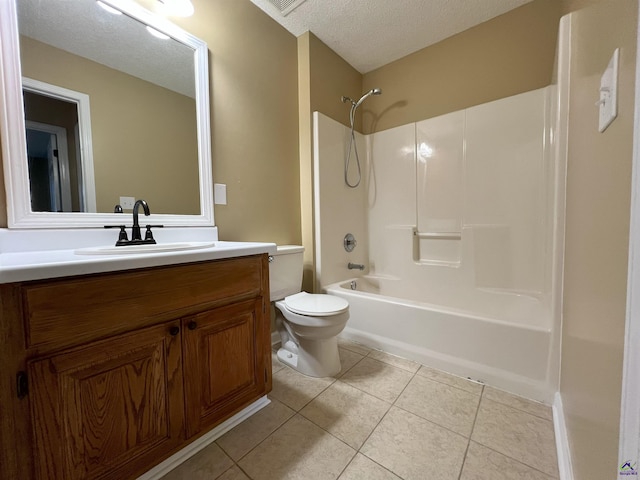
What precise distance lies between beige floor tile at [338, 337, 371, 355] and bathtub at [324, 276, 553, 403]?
0.03m

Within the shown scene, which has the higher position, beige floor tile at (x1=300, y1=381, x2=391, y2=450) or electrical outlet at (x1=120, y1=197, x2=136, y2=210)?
electrical outlet at (x1=120, y1=197, x2=136, y2=210)

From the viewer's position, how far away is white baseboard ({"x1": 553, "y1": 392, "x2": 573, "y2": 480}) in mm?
868

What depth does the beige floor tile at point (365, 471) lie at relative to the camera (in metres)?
0.90

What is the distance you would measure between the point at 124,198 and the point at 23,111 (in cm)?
42

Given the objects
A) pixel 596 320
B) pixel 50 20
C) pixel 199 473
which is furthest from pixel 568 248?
pixel 50 20

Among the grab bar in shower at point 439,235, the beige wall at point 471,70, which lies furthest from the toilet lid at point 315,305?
the beige wall at point 471,70

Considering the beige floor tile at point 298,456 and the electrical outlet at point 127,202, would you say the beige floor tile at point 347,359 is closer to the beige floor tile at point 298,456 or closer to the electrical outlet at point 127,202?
the beige floor tile at point 298,456

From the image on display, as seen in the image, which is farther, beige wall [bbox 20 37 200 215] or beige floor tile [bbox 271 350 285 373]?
beige floor tile [bbox 271 350 285 373]

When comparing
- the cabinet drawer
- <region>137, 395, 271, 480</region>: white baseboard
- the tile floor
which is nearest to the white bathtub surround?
the tile floor

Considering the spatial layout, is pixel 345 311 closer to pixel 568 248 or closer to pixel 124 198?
pixel 568 248

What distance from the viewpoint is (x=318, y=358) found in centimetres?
149

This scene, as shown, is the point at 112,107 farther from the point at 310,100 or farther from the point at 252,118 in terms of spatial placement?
the point at 310,100

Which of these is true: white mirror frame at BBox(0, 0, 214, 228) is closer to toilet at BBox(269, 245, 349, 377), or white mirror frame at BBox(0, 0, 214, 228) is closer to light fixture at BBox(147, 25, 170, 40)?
light fixture at BBox(147, 25, 170, 40)

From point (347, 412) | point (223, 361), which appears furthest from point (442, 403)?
point (223, 361)
